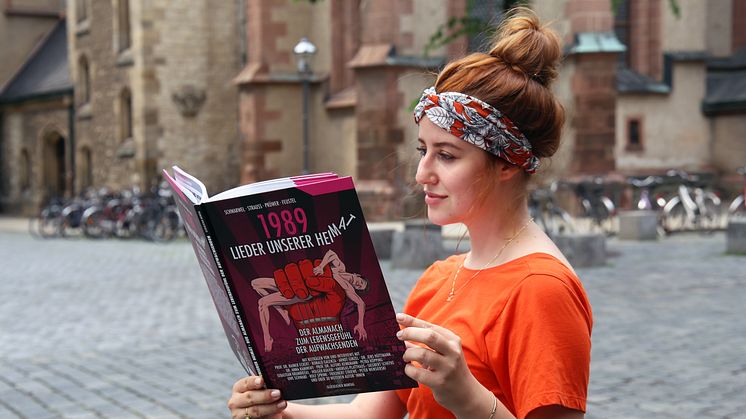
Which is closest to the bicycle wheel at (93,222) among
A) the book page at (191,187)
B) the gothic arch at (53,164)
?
the gothic arch at (53,164)

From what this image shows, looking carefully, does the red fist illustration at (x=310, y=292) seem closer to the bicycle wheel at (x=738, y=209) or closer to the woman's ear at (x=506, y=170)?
the woman's ear at (x=506, y=170)

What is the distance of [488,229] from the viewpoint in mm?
1976

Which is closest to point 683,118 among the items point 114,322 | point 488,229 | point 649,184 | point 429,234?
point 649,184

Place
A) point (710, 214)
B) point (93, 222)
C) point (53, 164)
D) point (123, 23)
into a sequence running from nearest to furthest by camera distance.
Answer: point (710, 214)
point (93, 222)
point (123, 23)
point (53, 164)

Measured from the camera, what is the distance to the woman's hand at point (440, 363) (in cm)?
164

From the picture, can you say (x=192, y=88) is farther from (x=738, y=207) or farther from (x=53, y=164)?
(x=738, y=207)

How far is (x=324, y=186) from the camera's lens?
1.64 m

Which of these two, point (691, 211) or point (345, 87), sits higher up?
point (345, 87)

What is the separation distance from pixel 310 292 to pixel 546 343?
416mm

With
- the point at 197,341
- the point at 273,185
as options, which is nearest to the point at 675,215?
the point at 197,341

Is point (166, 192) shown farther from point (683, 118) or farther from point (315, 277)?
point (315, 277)

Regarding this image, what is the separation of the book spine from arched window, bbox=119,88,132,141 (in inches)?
1108

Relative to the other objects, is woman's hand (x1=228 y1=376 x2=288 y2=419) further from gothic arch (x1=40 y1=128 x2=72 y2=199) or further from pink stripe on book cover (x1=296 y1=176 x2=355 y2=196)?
gothic arch (x1=40 y1=128 x2=72 y2=199)

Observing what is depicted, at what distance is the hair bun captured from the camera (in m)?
1.90
